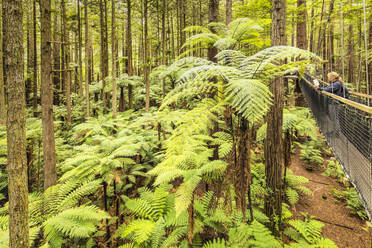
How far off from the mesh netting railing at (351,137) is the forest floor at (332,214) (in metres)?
1.42

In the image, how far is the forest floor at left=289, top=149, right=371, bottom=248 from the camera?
11.6 feet

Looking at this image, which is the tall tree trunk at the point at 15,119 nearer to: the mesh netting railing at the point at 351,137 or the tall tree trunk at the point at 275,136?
the tall tree trunk at the point at 275,136

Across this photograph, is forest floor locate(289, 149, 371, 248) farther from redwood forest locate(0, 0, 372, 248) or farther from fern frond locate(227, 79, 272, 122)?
fern frond locate(227, 79, 272, 122)

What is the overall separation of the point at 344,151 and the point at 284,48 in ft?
10.1

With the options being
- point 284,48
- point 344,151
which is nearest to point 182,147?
point 284,48

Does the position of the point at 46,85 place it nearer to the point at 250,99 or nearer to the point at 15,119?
the point at 15,119

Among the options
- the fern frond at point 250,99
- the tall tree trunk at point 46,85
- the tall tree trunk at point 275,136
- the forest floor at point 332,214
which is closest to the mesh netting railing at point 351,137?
the tall tree trunk at point 275,136

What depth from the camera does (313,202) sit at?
14.6 ft

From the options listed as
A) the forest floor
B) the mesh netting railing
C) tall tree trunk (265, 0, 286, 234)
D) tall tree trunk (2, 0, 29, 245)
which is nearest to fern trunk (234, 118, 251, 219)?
tall tree trunk (265, 0, 286, 234)

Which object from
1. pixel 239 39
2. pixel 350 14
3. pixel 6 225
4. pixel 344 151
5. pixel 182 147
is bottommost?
pixel 6 225

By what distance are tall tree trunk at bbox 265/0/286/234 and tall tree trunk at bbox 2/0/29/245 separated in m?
2.92

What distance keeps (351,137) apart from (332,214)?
1785 mm

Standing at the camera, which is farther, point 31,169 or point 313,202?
point 31,169

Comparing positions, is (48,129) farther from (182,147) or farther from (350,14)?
(350,14)
